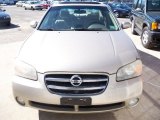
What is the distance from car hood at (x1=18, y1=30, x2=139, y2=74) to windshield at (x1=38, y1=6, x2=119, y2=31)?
41 cm

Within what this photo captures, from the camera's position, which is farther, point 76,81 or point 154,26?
point 154,26

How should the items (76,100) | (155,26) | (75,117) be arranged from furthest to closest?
(155,26)
(75,117)
(76,100)

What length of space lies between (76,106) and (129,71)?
832 millimetres

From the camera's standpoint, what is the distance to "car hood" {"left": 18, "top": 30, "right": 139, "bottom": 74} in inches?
136

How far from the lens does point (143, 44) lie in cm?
934

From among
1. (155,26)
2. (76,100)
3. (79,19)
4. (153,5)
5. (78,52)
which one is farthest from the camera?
(153,5)

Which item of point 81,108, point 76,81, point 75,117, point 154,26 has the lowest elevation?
point 75,117

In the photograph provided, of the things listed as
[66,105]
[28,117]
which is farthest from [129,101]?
[28,117]

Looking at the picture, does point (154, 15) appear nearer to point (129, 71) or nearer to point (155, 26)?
point (155, 26)

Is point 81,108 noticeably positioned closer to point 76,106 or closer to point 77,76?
point 76,106

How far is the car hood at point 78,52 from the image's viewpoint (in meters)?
3.46

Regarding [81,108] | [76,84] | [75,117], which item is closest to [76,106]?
[81,108]

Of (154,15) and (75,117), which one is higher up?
(154,15)

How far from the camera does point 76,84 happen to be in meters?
3.39
